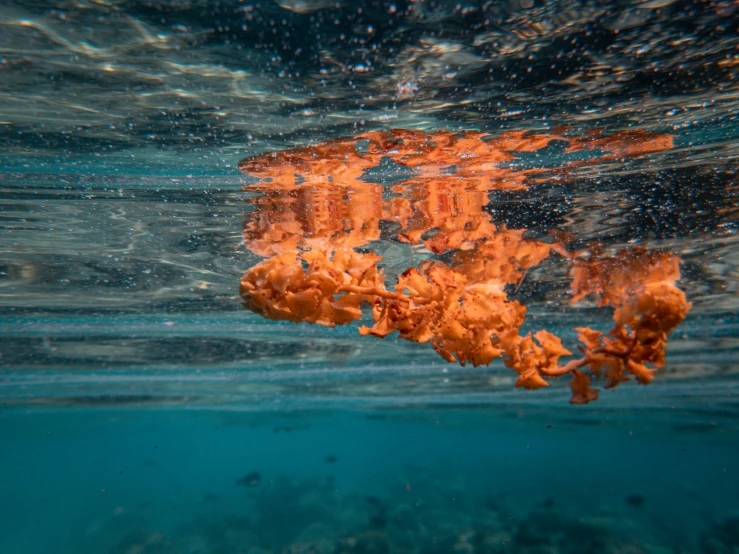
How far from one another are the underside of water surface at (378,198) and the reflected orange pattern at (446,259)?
4cm

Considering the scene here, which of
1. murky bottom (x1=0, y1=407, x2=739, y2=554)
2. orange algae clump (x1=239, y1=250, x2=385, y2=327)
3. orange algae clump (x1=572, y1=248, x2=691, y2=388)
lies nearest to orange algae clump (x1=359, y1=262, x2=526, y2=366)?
orange algae clump (x1=239, y1=250, x2=385, y2=327)

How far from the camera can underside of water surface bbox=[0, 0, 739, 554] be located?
393 cm

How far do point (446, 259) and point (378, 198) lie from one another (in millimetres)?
2626

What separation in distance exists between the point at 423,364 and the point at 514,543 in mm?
8668

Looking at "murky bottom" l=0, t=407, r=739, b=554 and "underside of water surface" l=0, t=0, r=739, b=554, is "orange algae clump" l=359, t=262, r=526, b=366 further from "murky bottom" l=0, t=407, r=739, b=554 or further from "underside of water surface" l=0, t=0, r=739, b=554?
"murky bottom" l=0, t=407, r=739, b=554

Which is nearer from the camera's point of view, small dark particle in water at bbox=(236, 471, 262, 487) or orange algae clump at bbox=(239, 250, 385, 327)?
orange algae clump at bbox=(239, 250, 385, 327)

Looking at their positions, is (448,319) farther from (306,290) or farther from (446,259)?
(446,259)

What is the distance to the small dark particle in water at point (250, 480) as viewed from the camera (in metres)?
26.5

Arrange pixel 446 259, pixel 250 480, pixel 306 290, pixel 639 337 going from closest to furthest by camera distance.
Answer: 1. pixel 639 337
2. pixel 306 290
3. pixel 446 259
4. pixel 250 480

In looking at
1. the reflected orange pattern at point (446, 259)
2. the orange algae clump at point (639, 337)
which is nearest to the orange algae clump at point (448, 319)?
the reflected orange pattern at point (446, 259)

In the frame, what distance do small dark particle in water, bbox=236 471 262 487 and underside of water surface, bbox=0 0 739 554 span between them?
4847mm

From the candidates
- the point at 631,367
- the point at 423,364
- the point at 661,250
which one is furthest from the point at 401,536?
the point at 631,367

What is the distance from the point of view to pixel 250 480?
27.1 meters

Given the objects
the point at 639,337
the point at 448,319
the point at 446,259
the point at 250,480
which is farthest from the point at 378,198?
the point at 250,480
